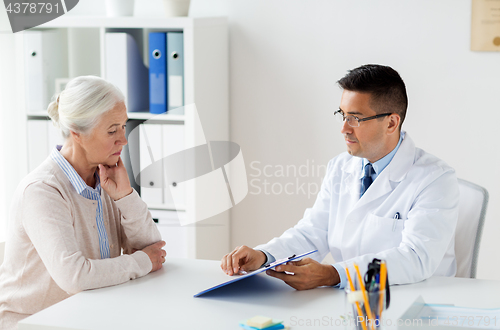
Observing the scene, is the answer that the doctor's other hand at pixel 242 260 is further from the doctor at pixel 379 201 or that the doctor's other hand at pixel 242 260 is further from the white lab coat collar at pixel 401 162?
the white lab coat collar at pixel 401 162

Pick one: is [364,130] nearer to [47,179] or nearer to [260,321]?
[260,321]

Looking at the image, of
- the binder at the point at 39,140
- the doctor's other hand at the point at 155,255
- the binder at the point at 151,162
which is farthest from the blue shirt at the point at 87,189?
the binder at the point at 39,140

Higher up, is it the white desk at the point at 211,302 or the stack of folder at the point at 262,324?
the stack of folder at the point at 262,324

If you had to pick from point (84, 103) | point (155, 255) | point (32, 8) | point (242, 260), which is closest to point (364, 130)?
point (242, 260)

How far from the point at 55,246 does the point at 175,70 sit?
49.6 inches

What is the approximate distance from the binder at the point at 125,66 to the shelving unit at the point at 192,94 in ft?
0.11

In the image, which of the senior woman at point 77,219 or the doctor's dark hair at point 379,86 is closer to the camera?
the senior woman at point 77,219

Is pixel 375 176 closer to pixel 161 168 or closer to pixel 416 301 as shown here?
pixel 416 301

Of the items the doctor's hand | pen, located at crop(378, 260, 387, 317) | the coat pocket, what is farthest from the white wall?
pen, located at crop(378, 260, 387, 317)

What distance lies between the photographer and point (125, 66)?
254cm

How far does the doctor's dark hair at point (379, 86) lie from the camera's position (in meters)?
1.75

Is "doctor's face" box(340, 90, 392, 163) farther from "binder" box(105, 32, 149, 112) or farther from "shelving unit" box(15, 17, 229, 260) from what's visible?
"binder" box(105, 32, 149, 112)

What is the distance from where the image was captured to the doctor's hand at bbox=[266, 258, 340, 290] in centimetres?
142

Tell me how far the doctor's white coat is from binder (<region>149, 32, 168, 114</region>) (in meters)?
0.92
